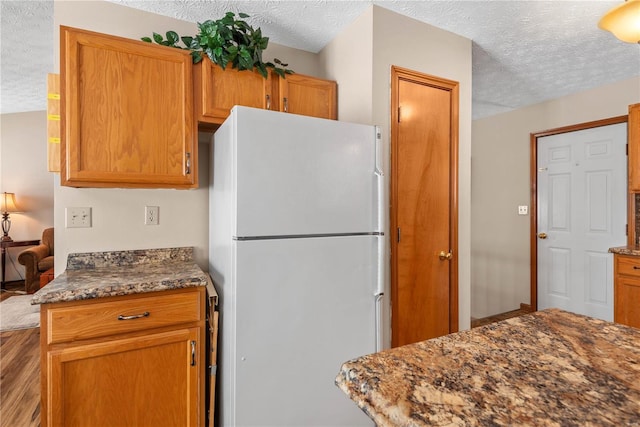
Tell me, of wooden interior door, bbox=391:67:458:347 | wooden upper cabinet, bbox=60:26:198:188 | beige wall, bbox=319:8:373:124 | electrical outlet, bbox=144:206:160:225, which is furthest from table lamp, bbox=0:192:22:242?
wooden interior door, bbox=391:67:458:347

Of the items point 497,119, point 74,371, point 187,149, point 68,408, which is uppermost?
point 497,119

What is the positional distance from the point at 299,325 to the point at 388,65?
157cm

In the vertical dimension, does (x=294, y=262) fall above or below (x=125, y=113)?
below

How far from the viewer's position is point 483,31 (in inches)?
87.2

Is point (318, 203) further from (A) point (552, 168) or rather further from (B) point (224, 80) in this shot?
(A) point (552, 168)

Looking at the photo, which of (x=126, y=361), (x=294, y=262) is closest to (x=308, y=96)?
(x=294, y=262)

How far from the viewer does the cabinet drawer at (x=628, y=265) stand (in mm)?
2520

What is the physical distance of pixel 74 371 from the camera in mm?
1384

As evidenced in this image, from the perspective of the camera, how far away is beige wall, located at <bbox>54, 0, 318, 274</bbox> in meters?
1.82

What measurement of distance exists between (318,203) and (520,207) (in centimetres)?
315

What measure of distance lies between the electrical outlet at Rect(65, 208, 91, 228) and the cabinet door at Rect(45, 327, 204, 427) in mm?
724

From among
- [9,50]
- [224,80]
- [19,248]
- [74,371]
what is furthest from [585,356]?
[19,248]

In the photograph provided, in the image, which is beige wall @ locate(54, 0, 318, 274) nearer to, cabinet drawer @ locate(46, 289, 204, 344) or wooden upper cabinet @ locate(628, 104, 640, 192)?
cabinet drawer @ locate(46, 289, 204, 344)

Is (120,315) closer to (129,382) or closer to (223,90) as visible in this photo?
(129,382)
